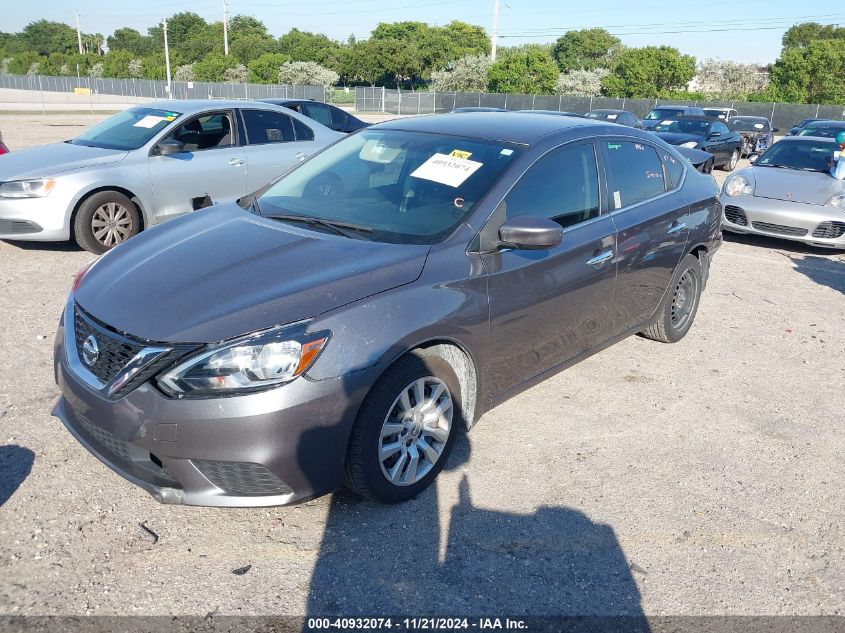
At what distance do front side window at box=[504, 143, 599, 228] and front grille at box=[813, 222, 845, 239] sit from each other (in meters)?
6.12

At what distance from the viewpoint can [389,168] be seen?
4129mm

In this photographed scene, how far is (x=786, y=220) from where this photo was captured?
364 inches

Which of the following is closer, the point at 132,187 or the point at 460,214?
the point at 460,214

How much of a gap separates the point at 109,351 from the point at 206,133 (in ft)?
19.1

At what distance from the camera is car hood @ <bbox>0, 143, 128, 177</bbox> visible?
284 inches

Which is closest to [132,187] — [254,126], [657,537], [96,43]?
[254,126]

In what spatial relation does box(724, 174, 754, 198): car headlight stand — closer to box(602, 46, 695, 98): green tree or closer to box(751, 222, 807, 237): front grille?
box(751, 222, 807, 237): front grille

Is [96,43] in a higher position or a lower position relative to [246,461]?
higher

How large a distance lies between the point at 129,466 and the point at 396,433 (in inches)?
44.8

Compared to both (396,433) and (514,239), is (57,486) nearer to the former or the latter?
(396,433)

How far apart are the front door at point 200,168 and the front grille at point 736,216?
647cm

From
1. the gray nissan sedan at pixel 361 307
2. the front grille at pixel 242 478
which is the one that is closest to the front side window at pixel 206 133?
the gray nissan sedan at pixel 361 307

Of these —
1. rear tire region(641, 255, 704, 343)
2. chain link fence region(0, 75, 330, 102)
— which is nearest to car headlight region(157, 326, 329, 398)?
rear tire region(641, 255, 704, 343)

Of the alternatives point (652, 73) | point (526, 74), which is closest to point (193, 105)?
point (526, 74)
